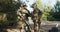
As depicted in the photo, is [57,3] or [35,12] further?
[57,3]

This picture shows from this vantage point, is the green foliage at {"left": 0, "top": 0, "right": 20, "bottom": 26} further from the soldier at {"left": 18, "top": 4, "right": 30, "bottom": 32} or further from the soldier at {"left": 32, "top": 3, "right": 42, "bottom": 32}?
the soldier at {"left": 32, "top": 3, "right": 42, "bottom": 32}

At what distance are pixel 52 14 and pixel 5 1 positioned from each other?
24340 millimetres

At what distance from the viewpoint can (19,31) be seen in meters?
9.98

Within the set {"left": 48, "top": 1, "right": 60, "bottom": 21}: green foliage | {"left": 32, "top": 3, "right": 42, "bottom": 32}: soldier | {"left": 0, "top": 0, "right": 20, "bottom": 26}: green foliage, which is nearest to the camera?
{"left": 0, "top": 0, "right": 20, "bottom": 26}: green foliage

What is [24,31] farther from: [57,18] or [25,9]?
[57,18]

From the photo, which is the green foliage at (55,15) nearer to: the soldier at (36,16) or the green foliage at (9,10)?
the soldier at (36,16)

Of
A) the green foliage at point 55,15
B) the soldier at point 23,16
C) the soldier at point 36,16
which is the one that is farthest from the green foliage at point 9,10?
the green foliage at point 55,15

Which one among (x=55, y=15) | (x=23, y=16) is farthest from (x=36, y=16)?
(x=55, y=15)

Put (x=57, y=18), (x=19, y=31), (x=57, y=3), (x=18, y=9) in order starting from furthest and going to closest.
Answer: (x=57, y=3) < (x=57, y=18) < (x=18, y=9) < (x=19, y=31)

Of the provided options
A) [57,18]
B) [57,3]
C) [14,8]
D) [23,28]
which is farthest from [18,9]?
[57,3]

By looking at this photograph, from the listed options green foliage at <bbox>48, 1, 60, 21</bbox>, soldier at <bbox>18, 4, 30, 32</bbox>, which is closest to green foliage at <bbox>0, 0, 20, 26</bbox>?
soldier at <bbox>18, 4, 30, 32</bbox>

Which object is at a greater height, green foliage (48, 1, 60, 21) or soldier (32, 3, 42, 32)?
green foliage (48, 1, 60, 21)

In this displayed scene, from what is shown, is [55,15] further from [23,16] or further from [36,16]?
[23,16]

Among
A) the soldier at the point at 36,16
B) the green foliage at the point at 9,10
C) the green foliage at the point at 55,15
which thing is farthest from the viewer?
the green foliage at the point at 55,15
